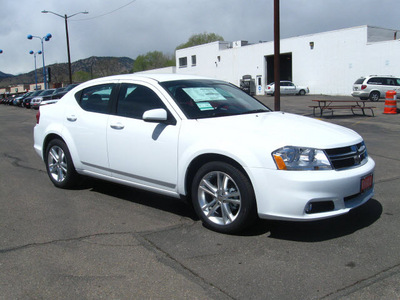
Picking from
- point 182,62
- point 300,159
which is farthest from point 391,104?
point 182,62

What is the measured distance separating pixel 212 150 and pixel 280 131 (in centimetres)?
70

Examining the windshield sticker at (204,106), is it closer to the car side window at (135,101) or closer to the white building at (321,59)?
the car side window at (135,101)

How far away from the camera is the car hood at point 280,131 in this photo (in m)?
3.91

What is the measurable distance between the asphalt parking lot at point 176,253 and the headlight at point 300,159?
2.48 ft

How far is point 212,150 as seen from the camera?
4125 millimetres

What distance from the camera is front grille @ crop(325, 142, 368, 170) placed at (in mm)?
3920

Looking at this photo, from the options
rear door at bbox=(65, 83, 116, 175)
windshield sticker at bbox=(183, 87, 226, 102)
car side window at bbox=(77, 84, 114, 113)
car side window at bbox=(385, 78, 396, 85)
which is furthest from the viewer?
car side window at bbox=(385, 78, 396, 85)

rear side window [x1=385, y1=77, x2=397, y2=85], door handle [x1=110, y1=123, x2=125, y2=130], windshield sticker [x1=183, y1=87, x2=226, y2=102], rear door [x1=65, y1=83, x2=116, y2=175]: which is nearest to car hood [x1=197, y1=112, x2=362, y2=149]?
windshield sticker [x1=183, y1=87, x2=226, y2=102]

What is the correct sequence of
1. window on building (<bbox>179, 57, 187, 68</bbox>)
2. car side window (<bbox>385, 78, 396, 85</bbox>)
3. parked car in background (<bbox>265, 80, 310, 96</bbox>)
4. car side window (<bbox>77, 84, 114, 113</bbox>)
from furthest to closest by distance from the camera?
window on building (<bbox>179, 57, 187, 68</bbox>) < parked car in background (<bbox>265, 80, 310, 96</bbox>) < car side window (<bbox>385, 78, 396, 85</bbox>) < car side window (<bbox>77, 84, 114, 113</bbox>)

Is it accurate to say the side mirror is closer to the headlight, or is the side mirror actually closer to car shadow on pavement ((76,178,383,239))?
car shadow on pavement ((76,178,383,239))

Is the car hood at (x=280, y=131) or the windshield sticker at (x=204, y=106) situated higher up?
the windshield sticker at (x=204, y=106)

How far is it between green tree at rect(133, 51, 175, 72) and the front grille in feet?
337

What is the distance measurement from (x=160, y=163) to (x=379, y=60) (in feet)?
114

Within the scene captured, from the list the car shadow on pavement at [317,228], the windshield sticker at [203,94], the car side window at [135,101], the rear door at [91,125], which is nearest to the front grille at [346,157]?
A: the car shadow on pavement at [317,228]
